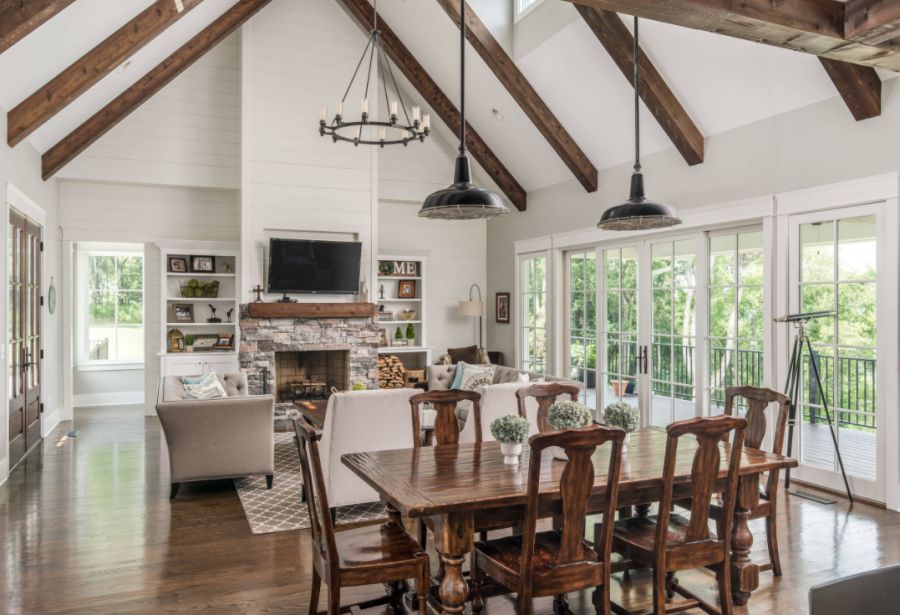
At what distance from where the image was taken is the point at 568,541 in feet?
8.58

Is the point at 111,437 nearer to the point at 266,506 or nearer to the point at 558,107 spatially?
the point at 266,506

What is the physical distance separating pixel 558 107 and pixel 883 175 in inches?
139

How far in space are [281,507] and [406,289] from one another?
537 cm

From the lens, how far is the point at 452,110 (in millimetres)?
9039

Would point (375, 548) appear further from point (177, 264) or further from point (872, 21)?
point (177, 264)

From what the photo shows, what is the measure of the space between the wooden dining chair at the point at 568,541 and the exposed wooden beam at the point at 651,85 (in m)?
4.42

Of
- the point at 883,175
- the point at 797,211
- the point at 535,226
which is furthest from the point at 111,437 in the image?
the point at 883,175

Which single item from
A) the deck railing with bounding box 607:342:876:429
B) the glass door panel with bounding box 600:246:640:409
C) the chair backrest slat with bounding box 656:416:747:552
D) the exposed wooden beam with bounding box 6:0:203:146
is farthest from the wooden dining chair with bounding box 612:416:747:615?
the exposed wooden beam with bounding box 6:0:203:146

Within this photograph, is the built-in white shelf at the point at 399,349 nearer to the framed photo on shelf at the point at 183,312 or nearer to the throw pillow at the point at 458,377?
the throw pillow at the point at 458,377

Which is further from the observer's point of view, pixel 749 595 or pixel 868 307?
pixel 868 307

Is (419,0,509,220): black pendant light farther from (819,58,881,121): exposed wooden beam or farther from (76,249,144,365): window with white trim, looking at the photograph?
(76,249,144,365): window with white trim

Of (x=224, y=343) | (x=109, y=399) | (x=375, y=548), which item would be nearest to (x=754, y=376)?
(x=375, y=548)

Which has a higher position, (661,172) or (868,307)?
(661,172)

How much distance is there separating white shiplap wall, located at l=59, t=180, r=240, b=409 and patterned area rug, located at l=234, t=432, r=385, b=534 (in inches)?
163
